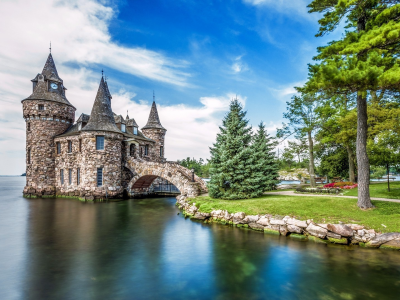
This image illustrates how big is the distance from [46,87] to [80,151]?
34.9 feet

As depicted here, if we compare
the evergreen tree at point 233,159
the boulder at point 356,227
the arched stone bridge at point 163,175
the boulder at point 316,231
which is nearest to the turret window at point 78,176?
the arched stone bridge at point 163,175

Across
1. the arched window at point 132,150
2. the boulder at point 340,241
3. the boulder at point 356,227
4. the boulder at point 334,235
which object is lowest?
the boulder at point 340,241

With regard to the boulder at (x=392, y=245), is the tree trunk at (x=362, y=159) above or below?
above

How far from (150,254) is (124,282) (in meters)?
2.53

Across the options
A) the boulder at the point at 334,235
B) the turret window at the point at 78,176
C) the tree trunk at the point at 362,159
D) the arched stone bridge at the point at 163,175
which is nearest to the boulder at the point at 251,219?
the boulder at the point at 334,235

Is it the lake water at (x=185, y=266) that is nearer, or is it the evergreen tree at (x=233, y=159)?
the lake water at (x=185, y=266)

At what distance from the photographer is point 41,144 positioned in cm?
2814

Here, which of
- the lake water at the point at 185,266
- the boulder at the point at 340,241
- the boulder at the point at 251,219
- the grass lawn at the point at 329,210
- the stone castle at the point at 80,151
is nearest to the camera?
the lake water at the point at 185,266

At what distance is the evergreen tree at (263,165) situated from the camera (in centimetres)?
1648

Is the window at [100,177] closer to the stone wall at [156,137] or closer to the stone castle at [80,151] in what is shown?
the stone castle at [80,151]

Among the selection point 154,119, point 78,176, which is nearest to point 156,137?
point 154,119

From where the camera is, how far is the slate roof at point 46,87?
27.8m

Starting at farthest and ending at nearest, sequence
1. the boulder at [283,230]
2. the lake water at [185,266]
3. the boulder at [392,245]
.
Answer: the boulder at [283,230] → the boulder at [392,245] → the lake water at [185,266]

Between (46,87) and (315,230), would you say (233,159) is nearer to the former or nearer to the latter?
(315,230)
